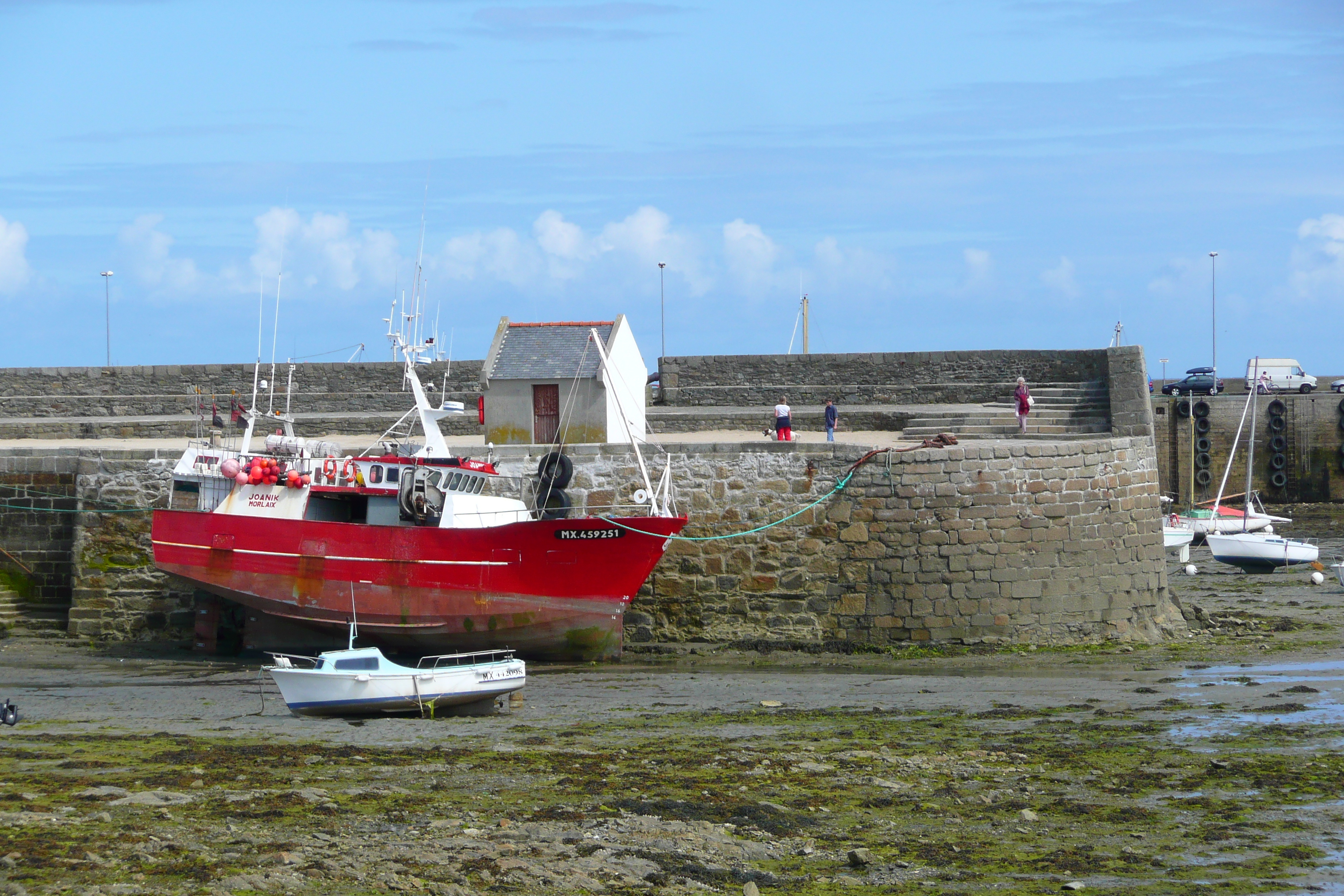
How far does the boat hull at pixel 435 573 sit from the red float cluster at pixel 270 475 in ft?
1.45

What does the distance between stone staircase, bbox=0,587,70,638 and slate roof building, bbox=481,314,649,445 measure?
19.1ft

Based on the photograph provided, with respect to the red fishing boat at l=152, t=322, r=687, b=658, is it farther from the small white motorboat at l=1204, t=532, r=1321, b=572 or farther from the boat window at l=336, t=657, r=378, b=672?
the small white motorboat at l=1204, t=532, r=1321, b=572

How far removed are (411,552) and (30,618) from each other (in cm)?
594

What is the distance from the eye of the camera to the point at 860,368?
24391 mm

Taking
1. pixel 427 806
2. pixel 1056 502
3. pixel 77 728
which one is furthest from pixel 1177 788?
pixel 77 728

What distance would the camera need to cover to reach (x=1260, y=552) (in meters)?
26.9

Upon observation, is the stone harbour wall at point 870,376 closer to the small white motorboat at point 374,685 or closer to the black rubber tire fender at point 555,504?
the black rubber tire fender at point 555,504

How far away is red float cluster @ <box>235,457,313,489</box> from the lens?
1554 cm

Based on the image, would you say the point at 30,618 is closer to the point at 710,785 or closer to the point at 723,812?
the point at 710,785

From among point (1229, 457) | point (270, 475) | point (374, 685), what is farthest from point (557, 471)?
point (1229, 457)

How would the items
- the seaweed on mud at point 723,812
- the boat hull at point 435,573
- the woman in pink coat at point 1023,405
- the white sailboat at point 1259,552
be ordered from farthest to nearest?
the white sailboat at point 1259,552 → the woman in pink coat at point 1023,405 → the boat hull at point 435,573 → the seaweed on mud at point 723,812

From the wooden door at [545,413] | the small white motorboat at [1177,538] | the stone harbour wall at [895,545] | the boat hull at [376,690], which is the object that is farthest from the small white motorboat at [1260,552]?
the boat hull at [376,690]

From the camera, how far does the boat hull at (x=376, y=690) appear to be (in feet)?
39.4

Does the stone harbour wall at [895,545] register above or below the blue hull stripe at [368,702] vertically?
above
